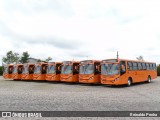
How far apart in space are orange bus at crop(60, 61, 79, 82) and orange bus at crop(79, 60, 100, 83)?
1.56 meters

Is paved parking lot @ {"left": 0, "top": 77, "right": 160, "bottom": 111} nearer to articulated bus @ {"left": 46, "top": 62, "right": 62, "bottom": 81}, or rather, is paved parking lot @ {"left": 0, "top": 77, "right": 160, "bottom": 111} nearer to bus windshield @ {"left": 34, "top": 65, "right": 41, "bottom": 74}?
articulated bus @ {"left": 46, "top": 62, "right": 62, "bottom": 81}

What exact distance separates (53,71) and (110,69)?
8.98 metres

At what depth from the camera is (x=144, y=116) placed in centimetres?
811

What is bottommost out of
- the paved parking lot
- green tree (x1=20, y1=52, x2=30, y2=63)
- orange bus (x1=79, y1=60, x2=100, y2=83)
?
the paved parking lot

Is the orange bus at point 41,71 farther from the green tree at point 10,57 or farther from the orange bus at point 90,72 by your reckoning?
the green tree at point 10,57

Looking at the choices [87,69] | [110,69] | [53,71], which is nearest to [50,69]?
[53,71]

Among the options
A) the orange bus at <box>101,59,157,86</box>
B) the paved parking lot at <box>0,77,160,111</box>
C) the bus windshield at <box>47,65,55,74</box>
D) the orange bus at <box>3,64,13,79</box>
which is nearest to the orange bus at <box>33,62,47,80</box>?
the bus windshield at <box>47,65,55,74</box>

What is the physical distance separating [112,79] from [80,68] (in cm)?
458

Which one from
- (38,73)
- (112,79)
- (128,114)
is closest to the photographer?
(128,114)

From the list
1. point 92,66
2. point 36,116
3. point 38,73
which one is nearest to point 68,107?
point 36,116

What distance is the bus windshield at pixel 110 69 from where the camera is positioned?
2027 cm

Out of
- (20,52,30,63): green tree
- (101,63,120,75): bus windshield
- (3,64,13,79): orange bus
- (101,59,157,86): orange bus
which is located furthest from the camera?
(20,52,30,63): green tree

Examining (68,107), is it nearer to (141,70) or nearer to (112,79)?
(112,79)

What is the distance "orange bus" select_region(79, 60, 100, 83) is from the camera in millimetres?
22344
